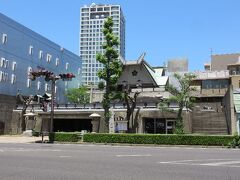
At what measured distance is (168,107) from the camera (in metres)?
41.0

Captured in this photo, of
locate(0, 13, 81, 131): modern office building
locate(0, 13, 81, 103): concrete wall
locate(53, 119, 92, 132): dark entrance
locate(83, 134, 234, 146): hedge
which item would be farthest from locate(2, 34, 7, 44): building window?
locate(83, 134, 234, 146): hedge

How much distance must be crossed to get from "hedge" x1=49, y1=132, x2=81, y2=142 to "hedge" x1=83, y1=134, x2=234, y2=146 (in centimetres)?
74

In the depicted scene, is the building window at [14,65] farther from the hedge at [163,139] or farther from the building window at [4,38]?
the hedge at [163,139]

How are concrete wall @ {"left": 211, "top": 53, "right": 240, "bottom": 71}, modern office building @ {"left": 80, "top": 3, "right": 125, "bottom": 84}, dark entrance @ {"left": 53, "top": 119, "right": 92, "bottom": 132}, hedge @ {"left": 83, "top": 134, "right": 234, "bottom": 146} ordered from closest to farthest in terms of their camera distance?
hedge @ {"left": 83, "top": 134, "right": 234, "bottom": 146}, dark entrance @ {"left": 53, "top": 119, "right": 92, "bottom": 132}, concrete wall @ {"left": 211, "top": 53, "right": 240, "bottom": 71}, modern office building @ {"left": 80, "top": 3, "right": 125, "bottom": 84}

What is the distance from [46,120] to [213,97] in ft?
87.9

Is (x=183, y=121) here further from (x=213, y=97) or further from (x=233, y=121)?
(x=213, y=97)

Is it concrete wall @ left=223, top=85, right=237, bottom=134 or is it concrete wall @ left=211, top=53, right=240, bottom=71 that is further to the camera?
concrete wall @ left=211, top=53, right=240, bottom=71

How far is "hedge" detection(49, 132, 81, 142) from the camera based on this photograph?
32938 millimetres

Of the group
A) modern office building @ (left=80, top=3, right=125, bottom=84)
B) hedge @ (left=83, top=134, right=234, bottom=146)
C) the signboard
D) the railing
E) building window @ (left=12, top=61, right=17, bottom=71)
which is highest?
modern office building @ (left=80, top=3, right=125, bottom=84)

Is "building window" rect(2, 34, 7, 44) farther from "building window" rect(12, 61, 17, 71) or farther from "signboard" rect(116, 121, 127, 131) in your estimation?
"signboard" rect(116, 121, 127, 131)

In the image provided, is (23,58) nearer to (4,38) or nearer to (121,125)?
(4,38)

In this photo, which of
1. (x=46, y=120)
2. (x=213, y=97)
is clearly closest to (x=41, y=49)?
(x=46, y=120)

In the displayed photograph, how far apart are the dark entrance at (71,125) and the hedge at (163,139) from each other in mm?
17440

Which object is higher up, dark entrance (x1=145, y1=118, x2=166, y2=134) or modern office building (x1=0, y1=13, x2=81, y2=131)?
modern office building (x1=0, y1=13, x2=81, y2=131)
